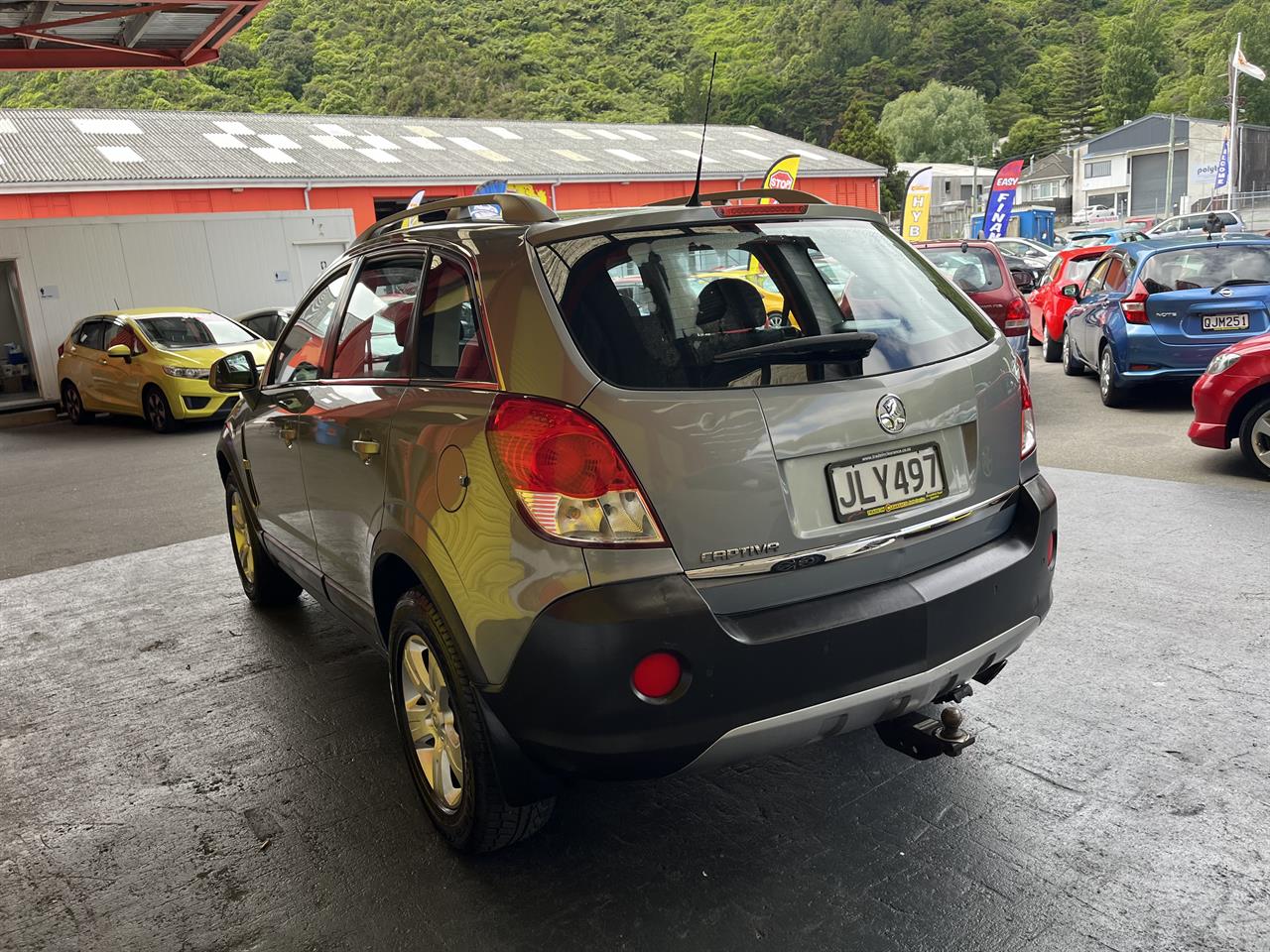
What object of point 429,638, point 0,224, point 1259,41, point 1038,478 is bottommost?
point 429,638

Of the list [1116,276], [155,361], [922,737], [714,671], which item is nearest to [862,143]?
[1116,276]

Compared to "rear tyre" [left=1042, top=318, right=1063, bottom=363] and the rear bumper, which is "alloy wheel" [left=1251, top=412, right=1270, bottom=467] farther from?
"rear tyre" [left=1042, top=318, right=1063, bottom=363]

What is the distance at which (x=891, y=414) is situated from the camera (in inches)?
108

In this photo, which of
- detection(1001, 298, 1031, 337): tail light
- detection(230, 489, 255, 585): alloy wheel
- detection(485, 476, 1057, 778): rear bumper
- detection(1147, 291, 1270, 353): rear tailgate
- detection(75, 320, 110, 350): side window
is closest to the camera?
detection(485, 476, 1057, 778): rear bumper

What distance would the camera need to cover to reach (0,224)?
1709cm

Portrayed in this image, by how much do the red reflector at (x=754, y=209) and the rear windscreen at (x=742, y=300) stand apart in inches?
1.2

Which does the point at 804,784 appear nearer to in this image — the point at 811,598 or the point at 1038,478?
the point at 811,598

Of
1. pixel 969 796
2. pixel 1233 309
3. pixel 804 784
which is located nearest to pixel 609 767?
pixel 804 784

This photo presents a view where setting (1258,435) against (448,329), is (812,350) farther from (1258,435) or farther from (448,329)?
(1258,435)

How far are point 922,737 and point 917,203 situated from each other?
24204 millimetres

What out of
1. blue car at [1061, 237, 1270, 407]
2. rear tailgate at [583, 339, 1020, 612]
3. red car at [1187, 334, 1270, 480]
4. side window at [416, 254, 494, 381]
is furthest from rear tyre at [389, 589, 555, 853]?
blue car at [1061, 237, 1270, 407]

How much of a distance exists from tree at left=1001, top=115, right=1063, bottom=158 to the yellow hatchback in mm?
106724

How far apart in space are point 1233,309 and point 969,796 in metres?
7.75

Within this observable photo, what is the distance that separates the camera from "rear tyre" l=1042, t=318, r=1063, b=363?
46.3ft
